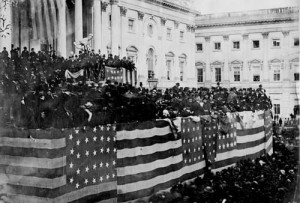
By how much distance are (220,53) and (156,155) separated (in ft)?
129

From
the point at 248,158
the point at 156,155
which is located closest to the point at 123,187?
the point at 156,155

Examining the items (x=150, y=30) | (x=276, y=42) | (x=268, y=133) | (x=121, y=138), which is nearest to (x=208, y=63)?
(x=276, y=42)

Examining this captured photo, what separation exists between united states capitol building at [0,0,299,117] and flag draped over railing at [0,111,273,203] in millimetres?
3214

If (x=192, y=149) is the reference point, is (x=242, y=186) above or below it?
below

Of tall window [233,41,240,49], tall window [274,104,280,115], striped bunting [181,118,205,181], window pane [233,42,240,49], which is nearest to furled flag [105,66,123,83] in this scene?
striped bunting [181,118,205,181]

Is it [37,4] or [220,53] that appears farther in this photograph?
[220,53]

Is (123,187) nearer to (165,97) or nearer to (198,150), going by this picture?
(198,150)

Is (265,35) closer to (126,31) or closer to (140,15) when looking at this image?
(140,15)

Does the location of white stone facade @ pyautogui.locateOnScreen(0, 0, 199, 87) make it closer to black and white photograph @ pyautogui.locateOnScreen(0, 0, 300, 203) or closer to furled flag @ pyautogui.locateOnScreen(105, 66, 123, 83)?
black and white photograph @ pyautogui.locateOnScreen(0, 0, 300, 203)

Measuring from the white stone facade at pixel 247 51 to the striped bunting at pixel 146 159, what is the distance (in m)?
32.9

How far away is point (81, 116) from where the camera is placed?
21.5ft

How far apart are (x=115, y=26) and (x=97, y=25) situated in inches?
67.0

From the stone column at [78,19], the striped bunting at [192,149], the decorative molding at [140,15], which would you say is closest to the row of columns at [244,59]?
the decorative molding at [140,15]

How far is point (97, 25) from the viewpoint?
26.4m
